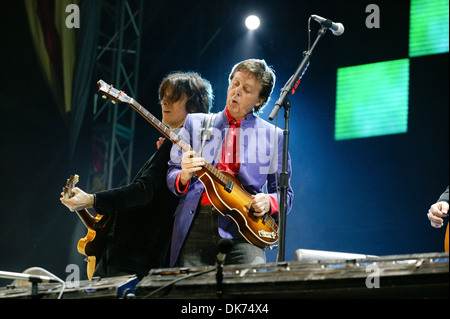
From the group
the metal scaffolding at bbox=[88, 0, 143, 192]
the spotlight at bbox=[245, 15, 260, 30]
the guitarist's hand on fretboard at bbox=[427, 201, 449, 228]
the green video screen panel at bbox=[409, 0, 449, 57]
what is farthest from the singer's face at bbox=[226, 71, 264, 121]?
the spotlight at bbox=[245, 15, 260, 30]

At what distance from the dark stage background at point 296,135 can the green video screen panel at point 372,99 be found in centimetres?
8

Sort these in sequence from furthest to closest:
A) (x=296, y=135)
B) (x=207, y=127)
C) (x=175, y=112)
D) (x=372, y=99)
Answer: (x=296, y=135) → (x=372, y=99) → (x=175, y=112) → (x=207, y=127)

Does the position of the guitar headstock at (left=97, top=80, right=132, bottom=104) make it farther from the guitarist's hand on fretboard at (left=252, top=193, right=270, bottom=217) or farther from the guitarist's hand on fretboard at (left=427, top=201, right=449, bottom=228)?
the guitarist's hand on fretboard at (left=427, top=201, right=449, bottom=228)

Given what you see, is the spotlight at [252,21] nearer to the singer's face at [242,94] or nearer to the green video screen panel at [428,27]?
the green video screen panel at [428,27]

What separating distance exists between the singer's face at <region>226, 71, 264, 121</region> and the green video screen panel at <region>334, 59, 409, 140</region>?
2946mm

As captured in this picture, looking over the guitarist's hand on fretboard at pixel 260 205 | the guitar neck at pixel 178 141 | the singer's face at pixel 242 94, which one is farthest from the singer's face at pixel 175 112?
the guitarist's hand on fretboard at pixel 260 205

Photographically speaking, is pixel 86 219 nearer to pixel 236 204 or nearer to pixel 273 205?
pixel 236 204

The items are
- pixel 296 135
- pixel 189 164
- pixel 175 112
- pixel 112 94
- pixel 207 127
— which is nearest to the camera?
pixel 189 164

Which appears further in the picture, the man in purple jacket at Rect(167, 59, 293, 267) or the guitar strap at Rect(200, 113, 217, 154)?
the guitar strap at Rect(200, 113, 217, 154)

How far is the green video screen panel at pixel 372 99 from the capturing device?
5980 millimetres

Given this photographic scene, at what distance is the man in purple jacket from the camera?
10.2ft

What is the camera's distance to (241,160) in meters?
3.31

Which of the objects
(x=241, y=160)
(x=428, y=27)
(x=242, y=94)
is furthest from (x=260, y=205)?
(x=428, y=27)

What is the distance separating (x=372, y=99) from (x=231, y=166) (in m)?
3.31
